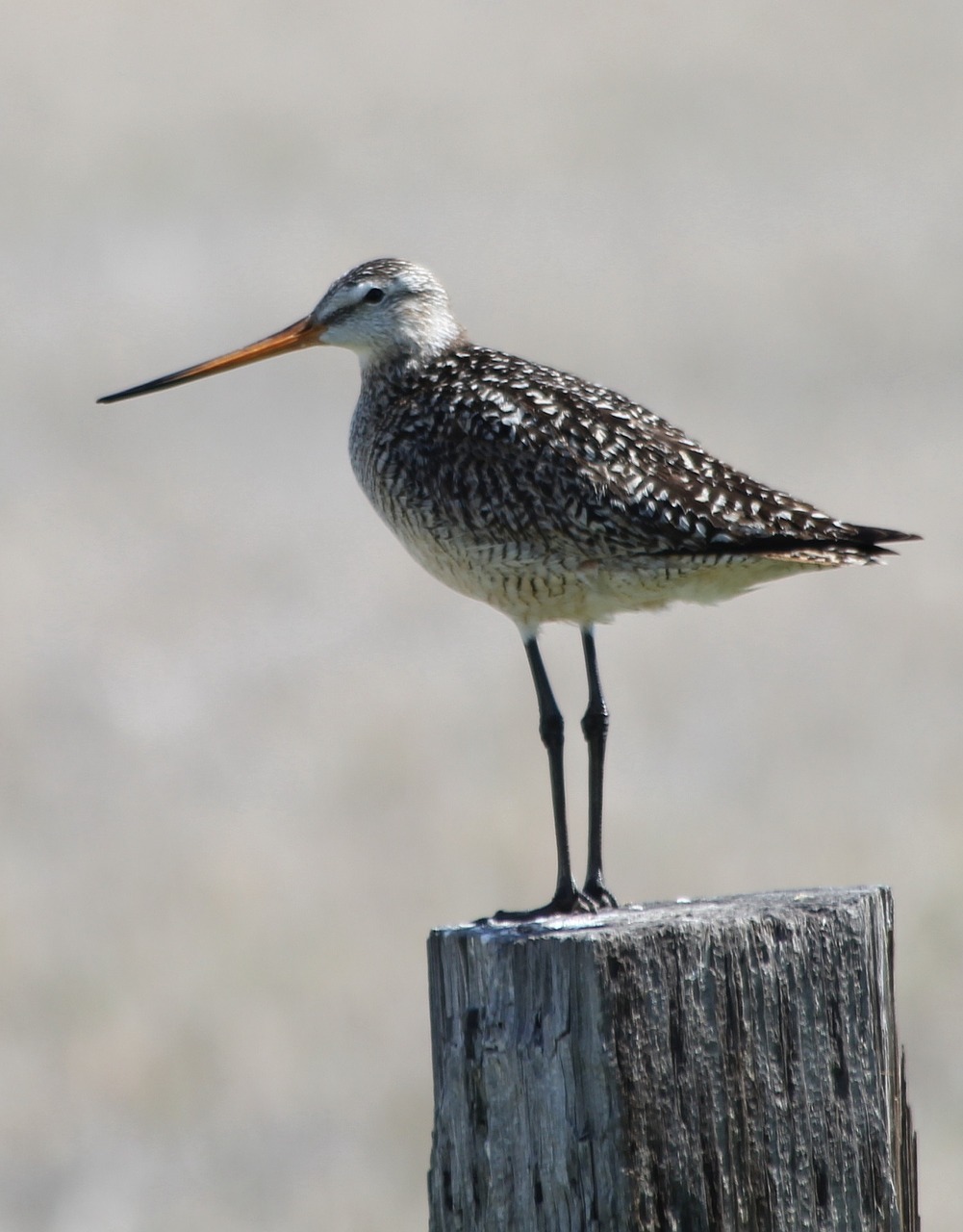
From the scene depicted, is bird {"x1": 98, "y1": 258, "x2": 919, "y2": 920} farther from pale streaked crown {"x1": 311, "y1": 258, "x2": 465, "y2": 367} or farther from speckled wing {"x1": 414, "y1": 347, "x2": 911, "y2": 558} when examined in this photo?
pale streaked crown {"x1": 311, "y1": 258, "x2": 465, "y2": 367}

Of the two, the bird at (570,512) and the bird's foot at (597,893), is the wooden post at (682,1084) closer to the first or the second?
the bird at (570,512)

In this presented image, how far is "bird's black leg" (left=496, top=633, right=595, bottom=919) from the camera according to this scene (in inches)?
239

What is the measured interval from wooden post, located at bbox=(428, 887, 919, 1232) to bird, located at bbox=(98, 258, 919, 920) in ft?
4.37

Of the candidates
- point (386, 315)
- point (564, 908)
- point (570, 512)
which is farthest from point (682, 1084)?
point (386, 315)

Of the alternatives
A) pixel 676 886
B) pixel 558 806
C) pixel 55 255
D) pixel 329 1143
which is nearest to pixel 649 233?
pixel 55 255

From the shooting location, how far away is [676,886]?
11.4 m

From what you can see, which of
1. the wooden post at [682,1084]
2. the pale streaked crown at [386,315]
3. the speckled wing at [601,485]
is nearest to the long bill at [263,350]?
the pale streaked crown at [386,315]

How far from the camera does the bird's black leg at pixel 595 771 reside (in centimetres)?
636

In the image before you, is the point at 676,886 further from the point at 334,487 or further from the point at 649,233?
the point at 649,233

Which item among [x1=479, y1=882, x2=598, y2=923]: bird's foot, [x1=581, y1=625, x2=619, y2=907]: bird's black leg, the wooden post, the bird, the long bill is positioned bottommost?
the wooden post

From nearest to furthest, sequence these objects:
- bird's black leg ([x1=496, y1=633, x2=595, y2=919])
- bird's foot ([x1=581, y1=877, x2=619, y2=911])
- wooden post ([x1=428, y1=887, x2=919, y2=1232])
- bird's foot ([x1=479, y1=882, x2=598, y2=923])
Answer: wooden post ([x1=428, y1=887, x2=919, y2=1232]) → bird's foot ([x1=479, y1=882, x2=598, y2=923]) → bird's black leg ([x1=496, y1=633, x2=595, y2=919]) → bird's foot ([x1=581, y1=877, x2=619, y2=911])

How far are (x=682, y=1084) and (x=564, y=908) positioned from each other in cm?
165

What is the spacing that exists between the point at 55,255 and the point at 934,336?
9518mm

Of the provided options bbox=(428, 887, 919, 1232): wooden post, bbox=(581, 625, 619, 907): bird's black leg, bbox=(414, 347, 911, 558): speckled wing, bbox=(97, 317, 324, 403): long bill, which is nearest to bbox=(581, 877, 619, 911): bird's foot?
bbox=(581, 625, 619, 907): bird's black leg
